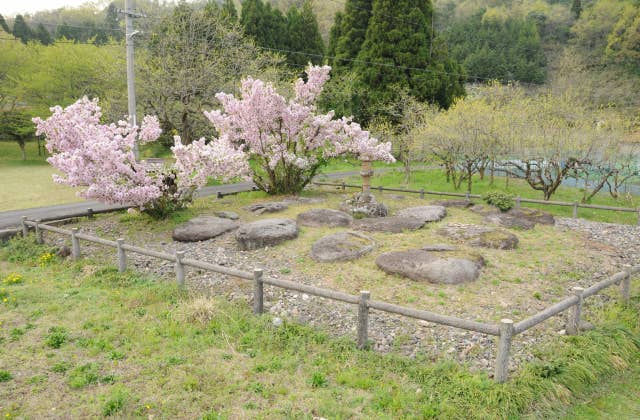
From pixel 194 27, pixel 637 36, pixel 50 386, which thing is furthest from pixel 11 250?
pixel 637 36

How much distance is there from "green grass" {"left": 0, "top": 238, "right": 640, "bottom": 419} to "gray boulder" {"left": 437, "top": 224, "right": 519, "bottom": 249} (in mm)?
3106

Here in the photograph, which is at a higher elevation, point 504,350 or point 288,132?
point 288,132

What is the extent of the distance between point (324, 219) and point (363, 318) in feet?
22.1

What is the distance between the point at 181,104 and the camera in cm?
2331

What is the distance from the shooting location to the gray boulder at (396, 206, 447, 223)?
13367 mm

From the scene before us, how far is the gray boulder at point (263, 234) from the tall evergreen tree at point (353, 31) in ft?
87.5

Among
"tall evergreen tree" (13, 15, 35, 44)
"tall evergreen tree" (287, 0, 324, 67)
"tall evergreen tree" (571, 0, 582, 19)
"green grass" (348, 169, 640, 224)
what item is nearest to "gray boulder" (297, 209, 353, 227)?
"green grass" (348, 169, 640, 224)

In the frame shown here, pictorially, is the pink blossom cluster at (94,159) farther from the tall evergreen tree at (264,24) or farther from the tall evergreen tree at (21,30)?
the tall evergreen tree at (21,30)

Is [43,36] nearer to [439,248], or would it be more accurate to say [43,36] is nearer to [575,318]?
[439,248]

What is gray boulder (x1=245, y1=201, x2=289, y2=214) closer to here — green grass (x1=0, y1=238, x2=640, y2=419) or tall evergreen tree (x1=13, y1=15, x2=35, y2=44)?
green grass (x1=0, y1=238, x2=640, y2=419)

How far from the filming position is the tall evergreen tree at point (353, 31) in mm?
35594

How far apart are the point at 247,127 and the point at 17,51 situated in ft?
101

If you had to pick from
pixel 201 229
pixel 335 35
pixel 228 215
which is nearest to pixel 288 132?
pixel 228 215

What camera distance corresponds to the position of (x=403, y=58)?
103ft
